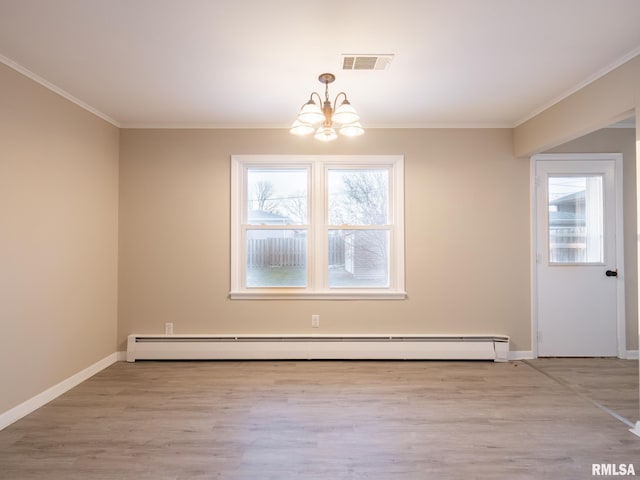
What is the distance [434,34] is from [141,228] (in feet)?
11.0

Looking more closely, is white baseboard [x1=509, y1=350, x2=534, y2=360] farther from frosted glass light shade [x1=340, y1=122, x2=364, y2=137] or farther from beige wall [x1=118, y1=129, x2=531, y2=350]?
frosted glass light shade [x1=340, y1=122, x2=364, y2=137]

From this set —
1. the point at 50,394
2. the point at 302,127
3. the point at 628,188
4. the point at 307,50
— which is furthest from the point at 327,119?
the point at 628,188

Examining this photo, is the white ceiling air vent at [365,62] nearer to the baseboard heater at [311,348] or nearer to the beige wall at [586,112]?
the beige wall at [586,112]

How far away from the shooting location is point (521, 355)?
13.0ft

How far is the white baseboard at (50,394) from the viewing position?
2548 millimetres

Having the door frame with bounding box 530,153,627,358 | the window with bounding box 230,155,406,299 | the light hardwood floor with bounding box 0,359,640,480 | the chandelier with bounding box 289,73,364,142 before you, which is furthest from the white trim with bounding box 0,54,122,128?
the door frame with bounding box 530,153,627,358

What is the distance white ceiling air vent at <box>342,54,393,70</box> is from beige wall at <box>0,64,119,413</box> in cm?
241

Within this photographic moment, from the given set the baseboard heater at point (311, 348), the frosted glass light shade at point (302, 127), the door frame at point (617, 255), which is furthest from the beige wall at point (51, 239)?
the door frame at point (617, 255)

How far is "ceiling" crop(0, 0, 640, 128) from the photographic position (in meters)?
2.03

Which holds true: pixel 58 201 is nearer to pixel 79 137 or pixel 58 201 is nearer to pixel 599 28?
pixel 79 137

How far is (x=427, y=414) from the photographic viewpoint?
8.80 ft

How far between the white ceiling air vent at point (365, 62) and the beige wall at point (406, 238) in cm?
134

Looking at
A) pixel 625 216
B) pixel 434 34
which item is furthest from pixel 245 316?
pixel 625 216

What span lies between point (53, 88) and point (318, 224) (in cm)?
264
